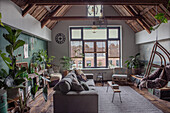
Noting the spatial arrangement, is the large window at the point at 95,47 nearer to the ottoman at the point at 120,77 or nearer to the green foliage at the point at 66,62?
the green foliage at the point at 66,62

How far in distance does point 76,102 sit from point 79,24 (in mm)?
5127

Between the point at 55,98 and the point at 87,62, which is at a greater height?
the point at 87,62

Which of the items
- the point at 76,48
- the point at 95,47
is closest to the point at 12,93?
the point at 76,48

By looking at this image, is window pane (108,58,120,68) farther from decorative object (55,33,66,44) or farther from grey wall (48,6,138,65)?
decorative object (55,33,66,44)

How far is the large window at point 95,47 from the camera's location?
7465 millimetres

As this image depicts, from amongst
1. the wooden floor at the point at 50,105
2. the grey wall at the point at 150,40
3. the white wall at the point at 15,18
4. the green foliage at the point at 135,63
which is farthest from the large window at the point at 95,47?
the wooden floor at the point at 50,105

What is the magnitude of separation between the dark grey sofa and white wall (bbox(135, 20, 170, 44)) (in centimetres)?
337

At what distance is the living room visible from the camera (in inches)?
117

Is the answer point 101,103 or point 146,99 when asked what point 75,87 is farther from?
point 146,99

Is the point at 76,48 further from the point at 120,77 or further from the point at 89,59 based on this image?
the point at 120,77

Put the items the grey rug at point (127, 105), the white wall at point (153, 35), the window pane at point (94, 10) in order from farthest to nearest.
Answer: the white wall at point (153, 35), the window pane at point (94, 10), the grey rug at point (127, 105)

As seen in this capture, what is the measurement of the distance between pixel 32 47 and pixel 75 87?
2.87 metres

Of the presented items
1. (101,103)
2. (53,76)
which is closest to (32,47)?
(53,76)

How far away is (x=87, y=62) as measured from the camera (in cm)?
757
